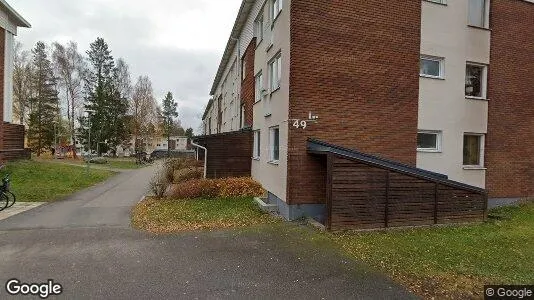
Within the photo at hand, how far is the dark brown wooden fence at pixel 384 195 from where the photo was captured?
8336 mm

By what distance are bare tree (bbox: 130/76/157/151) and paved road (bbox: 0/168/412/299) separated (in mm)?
44514

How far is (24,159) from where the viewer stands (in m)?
21.8

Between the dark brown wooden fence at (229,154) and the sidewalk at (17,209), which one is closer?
the sidewalk at (17,209)

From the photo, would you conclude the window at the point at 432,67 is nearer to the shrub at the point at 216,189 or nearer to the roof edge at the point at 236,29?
the shrub at the point at 216,189

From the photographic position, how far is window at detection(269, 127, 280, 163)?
11516mm

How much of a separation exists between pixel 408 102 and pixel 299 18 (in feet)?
14.6

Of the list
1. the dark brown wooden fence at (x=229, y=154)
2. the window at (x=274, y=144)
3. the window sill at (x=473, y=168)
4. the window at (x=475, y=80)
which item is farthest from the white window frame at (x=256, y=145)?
the window at (x=475, y=80)

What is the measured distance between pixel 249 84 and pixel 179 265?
13476mm

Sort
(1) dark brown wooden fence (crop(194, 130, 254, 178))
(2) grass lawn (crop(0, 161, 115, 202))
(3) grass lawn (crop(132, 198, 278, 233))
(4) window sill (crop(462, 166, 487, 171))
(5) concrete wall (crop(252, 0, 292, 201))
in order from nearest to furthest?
(3) grass lawn (crop(132, 198, 278, 233)), (5) concrete wall (crop(252, 0, 292, 201)), (4) window sill (crop(462, 166, 487, 171)), (2) grass lawn (crop(0, 161, 115, 202)), (1) dark brown wooden fence (crop(194, 130, 254, 178))

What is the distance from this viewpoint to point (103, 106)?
157ft

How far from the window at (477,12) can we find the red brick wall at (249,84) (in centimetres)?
933

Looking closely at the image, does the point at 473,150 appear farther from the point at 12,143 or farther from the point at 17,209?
the point at 12,143

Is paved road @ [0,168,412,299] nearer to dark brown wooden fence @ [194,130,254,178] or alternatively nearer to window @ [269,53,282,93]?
window @ [269,53,282,93]

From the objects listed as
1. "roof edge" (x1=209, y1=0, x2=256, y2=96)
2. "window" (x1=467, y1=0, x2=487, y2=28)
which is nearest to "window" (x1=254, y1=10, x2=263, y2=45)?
"roof edge" (x1=209, y1=0, x2=256, y2=96)
